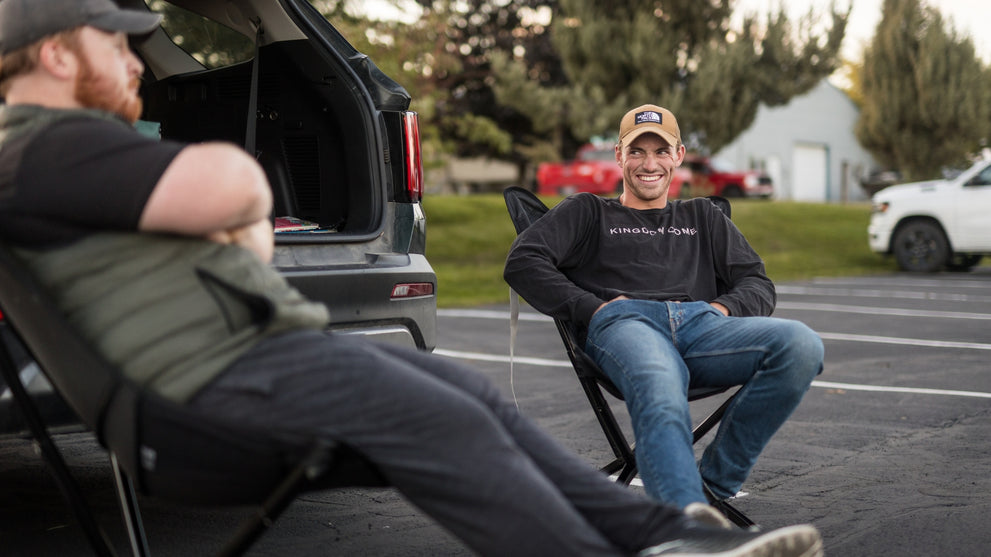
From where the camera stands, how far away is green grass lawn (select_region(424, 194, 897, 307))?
13.5m

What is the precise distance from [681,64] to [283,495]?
1926cm

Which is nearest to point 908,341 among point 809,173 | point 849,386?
point 849,386

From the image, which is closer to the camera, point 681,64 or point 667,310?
point 667,310

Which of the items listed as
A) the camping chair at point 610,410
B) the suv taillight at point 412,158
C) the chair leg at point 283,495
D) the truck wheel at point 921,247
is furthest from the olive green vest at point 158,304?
the truck wheel at point 921,247

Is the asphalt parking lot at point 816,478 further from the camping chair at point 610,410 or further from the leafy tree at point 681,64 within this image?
the leafy tree at point 681,64

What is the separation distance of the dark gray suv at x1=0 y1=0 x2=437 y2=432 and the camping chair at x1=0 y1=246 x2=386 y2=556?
1.30 m

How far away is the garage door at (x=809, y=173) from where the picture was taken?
147ft

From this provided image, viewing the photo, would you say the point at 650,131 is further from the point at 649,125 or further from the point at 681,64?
the point at 681,64

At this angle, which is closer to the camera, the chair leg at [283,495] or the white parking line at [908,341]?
the chair leg at [283,495]

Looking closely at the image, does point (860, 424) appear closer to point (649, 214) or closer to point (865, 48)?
point (649, 214)

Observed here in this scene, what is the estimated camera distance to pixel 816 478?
421cm

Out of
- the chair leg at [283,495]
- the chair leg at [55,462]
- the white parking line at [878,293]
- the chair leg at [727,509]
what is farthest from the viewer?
the white parking line at [878,293]

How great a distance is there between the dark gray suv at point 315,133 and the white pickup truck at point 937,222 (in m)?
12.4

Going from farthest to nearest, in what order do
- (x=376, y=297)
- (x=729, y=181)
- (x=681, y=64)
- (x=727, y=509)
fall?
(x=729, y=181) → (x=681, y=64) → (x=376, y=297) → (x=727, y=509)
